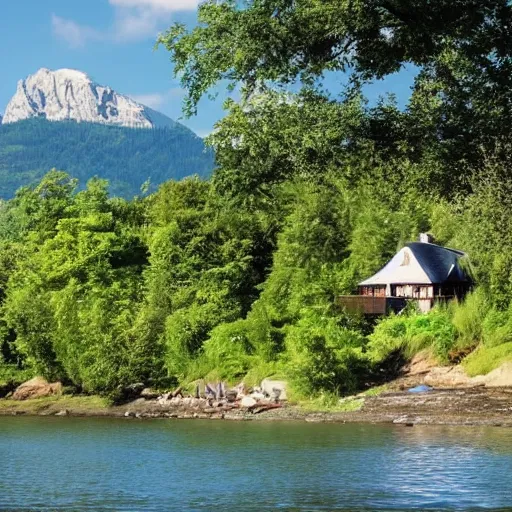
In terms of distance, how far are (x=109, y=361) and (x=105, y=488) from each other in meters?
21.1

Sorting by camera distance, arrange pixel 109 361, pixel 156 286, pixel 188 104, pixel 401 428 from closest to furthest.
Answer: pixel 188 104
pixel 401 428
pixel 109 361
pixel 156 286

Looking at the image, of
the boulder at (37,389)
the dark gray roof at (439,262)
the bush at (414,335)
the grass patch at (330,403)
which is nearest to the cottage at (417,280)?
the dark gray roof at (439,262)

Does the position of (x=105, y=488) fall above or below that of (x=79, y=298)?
below

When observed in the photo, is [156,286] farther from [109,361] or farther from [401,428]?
[401,428]

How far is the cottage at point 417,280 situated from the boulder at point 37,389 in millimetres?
13126

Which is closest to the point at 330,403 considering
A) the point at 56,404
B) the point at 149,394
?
the point at 149,394

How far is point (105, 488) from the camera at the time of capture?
2033cm

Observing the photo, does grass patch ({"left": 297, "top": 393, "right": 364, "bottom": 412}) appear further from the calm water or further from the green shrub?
the green shrub

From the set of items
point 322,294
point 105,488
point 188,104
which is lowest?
point 105,488

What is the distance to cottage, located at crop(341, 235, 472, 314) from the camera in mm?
40531

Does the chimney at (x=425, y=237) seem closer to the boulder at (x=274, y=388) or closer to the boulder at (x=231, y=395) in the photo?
the boulder at (x=274, y=388)

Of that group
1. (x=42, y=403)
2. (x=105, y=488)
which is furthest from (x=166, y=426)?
(x=105, y=488)

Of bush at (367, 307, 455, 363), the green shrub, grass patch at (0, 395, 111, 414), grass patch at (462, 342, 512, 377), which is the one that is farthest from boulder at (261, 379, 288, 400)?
grass patch at (0, 395, 111, 414)

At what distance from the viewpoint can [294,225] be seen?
46656 millimetres
